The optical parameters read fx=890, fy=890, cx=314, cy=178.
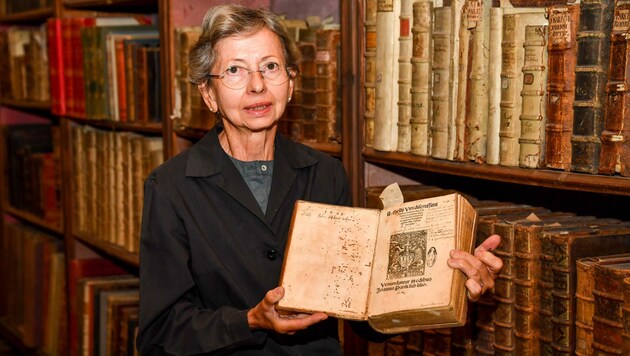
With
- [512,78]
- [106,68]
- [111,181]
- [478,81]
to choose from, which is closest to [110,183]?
[111,181]

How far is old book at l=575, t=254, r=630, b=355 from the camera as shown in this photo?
1826mm

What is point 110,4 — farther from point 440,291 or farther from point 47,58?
point 440,291

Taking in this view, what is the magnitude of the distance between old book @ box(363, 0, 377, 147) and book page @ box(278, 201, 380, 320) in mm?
643

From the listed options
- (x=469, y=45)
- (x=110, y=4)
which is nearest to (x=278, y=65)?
(x=469, y=45)

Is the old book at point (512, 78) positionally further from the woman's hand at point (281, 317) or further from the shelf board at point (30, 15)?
the shelf board at point (30, 15)

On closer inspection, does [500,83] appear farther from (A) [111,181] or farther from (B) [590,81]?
(A) [111,181]

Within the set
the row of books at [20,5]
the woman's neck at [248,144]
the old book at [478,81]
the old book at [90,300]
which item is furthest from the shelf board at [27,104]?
the old book at [478,81]

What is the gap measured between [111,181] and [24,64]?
127 cm

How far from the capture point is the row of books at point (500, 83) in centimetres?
176

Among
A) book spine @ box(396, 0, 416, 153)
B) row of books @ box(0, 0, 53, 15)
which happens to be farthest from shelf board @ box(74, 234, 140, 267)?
book spine @ box(396, 0, 416, 153)

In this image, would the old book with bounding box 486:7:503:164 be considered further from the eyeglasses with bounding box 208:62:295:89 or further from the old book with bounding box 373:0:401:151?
the eyeglasses with bounding box 208:62:295:89

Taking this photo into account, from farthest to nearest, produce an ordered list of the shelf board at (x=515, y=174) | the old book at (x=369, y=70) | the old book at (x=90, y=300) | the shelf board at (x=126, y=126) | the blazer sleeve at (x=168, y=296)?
the old book at (x=90, y=300) < the shelf board at (x=126, y=126) < the old book at (x=369, y=70) < the blazer sleeve at (x=168, y=296) < the shelf board at (x=515, y=174)

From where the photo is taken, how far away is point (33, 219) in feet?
14.7

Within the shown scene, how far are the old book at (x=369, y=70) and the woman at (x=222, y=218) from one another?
37 cm
